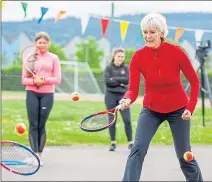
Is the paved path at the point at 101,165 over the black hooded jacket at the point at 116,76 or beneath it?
beneath

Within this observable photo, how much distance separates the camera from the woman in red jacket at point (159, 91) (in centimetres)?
474

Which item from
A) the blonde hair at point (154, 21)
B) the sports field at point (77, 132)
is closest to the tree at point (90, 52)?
the sports field at point (77, 132)

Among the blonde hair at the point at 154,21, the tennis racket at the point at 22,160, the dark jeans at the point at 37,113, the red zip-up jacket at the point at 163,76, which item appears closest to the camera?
the tennis racket at the point at 22,160

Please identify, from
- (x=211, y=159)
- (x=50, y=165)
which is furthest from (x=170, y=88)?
(x=50, y=165)

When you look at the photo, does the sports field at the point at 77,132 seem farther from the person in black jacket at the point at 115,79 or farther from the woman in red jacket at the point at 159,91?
the woman in red jacket at the point at 159,91

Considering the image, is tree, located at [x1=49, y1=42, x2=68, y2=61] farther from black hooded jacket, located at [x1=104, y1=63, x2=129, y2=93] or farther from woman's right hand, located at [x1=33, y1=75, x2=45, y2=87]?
woman's right hand, located at [x1=33, y1=75, x2=45, y2=87]

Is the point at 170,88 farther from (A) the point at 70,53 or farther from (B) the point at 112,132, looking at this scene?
(A) the point at 70,53

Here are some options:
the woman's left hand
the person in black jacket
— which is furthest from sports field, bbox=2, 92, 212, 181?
the woman's left hand

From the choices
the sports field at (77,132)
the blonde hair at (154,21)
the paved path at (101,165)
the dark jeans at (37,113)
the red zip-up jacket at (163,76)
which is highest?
the blonde hair at (154,21)

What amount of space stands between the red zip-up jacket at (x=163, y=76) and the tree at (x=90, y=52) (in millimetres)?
26460

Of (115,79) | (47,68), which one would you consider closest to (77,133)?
(115,79)

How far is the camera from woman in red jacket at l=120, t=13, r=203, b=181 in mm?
4738

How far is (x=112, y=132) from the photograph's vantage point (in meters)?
9.70

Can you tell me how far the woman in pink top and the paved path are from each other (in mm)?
417
